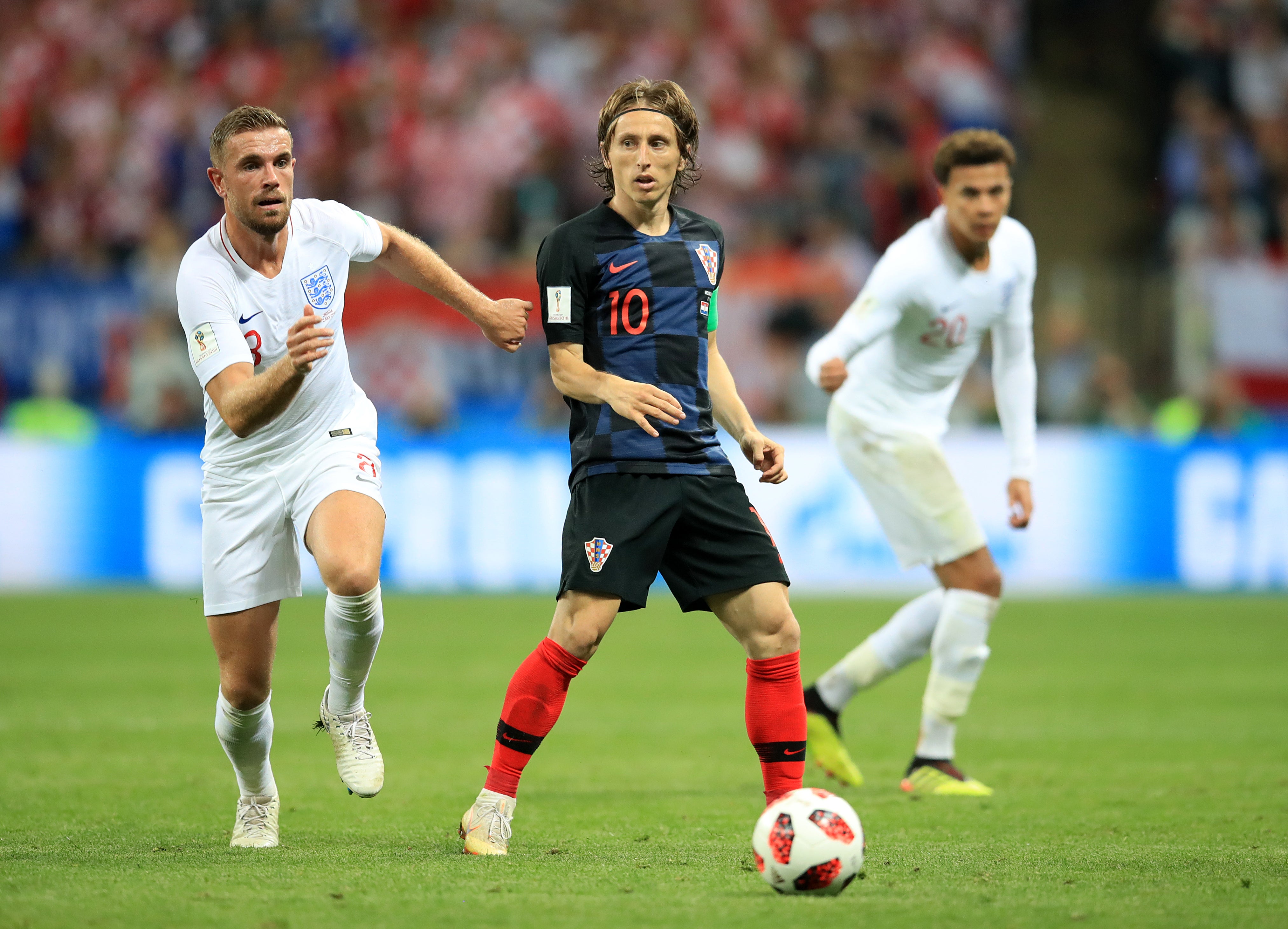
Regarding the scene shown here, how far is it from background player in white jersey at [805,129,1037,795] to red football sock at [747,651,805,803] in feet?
5.17

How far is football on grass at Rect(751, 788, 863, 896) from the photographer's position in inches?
167

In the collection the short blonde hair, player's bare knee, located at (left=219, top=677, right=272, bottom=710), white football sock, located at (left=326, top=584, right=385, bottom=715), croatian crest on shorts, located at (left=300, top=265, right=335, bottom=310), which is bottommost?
player's bare knee, located at (left=219, top=677, right=272, bottom=710)

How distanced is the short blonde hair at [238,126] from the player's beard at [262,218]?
6.7 inches

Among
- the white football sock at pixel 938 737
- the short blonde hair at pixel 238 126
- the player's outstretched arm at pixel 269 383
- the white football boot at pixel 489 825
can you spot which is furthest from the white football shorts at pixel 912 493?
the short blonde hair at pixel 238 126

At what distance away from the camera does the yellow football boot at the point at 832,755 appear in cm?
662

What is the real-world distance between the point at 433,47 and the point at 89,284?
513 centimetres

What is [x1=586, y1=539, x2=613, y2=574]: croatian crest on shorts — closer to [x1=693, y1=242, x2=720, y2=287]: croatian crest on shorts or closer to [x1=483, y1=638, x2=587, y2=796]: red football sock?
[x1=483, y1=638, x2=587, y2=796]: red football sock

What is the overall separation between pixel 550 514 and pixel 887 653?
22.8 ft

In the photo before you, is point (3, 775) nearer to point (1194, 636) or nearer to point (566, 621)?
A: point (566, 621)

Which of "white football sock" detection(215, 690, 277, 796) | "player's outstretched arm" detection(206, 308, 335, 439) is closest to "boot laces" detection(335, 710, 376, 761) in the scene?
"white football sock" detection(215, 690, 277, 796)

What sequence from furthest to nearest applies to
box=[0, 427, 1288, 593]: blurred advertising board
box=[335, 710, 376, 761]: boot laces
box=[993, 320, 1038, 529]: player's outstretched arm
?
box=[0, 427, 1288, 593]: blurred advertising board < box=[993, 320, 1038, 529]: player's outstretched arm < box=[335, 710, 376, 761]: boot laces

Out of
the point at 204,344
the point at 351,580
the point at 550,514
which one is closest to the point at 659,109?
the point at 204,344

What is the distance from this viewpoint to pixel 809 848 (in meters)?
4.26

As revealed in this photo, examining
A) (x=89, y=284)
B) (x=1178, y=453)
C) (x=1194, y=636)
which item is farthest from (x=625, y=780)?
(x=89, y=284)
